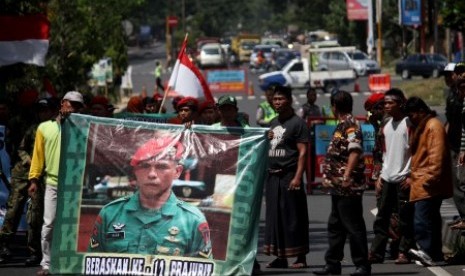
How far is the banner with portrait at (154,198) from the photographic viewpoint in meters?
11.7

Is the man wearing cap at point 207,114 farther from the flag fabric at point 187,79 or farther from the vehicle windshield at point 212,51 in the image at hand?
the vehicle windshield at point 212,51

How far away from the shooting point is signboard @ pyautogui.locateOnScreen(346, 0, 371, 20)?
76812mm

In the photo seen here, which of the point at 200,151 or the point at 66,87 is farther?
the point at 66,87

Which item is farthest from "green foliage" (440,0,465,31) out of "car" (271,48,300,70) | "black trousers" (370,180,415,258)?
"car" (271,48,300,70)

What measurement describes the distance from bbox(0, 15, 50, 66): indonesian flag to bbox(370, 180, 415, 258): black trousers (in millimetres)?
6710

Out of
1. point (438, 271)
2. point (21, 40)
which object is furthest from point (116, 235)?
point (21, 40)

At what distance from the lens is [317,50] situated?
201ft

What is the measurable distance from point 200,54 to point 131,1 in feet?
124

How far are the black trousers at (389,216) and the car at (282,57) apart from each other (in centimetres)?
5904

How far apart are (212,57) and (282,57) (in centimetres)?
1124

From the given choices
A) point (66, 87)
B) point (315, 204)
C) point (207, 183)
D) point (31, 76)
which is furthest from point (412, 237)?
point (66, 87)

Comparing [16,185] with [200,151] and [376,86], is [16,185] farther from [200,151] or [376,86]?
[376,86]

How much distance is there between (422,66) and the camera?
64188 mm

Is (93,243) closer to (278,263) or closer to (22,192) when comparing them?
(278,263)
